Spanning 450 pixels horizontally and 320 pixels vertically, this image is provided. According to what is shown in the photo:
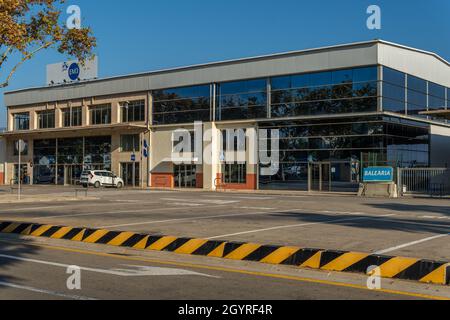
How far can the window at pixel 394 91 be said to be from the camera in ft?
129

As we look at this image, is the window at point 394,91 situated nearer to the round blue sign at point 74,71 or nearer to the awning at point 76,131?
the awning at point 76,131

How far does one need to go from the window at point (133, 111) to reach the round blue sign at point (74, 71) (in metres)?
7.96

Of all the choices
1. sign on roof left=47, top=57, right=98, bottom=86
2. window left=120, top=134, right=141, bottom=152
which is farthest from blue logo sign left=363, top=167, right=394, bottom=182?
sign on roof left=47, top=57, right=98, bottom=86

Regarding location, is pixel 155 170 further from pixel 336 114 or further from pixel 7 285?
pixel 7 285

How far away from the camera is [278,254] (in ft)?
31.7

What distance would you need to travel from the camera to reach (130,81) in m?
53.8

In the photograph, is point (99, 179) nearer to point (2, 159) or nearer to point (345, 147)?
point (2, 159)

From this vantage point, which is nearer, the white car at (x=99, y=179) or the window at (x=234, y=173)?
the window at (x=234, y=173)

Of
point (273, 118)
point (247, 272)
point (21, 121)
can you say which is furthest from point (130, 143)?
point (247, 272)

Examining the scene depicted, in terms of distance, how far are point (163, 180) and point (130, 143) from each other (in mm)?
5821

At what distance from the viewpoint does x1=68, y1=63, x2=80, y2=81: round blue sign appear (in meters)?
59.2

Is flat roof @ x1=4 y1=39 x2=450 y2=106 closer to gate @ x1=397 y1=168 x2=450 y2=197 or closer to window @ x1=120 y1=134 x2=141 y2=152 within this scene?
window @ x1=120 y1=134 x2=141 y2=152

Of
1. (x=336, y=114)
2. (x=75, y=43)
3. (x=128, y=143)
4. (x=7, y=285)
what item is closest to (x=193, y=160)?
(x=128, y=143)

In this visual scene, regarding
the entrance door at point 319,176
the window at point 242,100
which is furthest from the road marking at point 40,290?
the window at point 242,100
